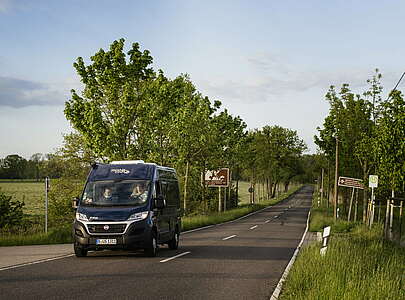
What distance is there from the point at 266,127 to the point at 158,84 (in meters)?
65.6

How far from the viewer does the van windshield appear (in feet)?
49.4

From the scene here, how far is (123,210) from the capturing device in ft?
47.5

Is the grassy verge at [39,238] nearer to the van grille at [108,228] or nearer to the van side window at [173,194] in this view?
the van side window at [173,194]

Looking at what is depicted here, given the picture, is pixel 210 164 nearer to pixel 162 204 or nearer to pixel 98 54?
pixel 98 54

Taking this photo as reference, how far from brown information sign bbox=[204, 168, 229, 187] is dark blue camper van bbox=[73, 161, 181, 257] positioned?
95.5ft

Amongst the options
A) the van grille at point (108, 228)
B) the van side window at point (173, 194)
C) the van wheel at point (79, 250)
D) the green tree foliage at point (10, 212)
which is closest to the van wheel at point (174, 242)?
the van side window at point (173, 194)

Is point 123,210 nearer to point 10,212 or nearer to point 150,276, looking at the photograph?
point 150,276

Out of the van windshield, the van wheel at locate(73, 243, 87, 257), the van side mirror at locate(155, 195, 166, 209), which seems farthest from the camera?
the van side mirror at locate(155, 195, 166, 209)

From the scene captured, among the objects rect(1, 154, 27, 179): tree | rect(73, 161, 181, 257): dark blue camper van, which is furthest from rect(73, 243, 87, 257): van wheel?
rect(1, 154, 27, 179): tree

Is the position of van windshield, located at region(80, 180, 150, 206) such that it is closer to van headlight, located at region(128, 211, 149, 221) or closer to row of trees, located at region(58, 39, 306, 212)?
van headlight, located at region(128, 211, 149, 221)

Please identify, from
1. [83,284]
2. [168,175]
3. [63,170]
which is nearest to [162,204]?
[168,175]

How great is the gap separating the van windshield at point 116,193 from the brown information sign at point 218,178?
30.1 meters

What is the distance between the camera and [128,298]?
8.80m

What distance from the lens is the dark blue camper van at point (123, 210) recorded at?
1419 centimetres
